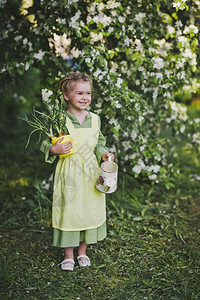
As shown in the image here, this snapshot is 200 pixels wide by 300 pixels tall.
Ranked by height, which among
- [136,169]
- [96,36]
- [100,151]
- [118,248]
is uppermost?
[96,36]

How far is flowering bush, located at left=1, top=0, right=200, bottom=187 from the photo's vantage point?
299cm

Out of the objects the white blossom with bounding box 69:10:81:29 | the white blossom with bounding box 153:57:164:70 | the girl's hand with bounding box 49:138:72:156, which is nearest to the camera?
the girl's hand with bounding box 49:138:72:156

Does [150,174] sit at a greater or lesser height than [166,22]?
lesser

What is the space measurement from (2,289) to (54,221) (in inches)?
21.5

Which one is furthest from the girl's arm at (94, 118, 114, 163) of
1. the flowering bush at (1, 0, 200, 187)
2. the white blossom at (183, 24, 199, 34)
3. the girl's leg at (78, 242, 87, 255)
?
the white blossom at (183, 24, 199, 34)

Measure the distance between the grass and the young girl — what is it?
240 mm

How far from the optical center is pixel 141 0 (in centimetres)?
314

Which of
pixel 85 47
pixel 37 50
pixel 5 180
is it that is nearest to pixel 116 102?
pixel 85 47

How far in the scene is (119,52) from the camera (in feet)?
10.6

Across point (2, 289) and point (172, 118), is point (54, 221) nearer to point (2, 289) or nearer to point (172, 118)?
point (2, 289)

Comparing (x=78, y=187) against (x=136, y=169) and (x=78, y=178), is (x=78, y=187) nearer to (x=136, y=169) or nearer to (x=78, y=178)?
(x=78, y=178)

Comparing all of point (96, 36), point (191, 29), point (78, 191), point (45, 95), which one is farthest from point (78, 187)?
point (191, 29)

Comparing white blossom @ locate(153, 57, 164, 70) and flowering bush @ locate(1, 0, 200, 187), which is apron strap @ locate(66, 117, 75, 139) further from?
white blossom @ locate(153, 57, 164, 70)

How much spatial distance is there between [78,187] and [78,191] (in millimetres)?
28
